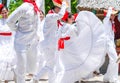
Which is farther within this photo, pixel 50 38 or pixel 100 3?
pixel 100 3

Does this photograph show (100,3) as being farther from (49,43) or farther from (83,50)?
(49,43)

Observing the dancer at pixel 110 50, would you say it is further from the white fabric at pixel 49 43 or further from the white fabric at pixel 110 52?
the white fabric at pixel 49 43

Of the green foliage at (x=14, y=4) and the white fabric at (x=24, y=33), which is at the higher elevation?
the white fabric at (x=24, y=33)

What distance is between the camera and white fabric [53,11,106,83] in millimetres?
8617

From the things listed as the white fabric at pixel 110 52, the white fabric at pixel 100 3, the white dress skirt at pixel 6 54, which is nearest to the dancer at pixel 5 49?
the white dress skirt at pixel 6 54

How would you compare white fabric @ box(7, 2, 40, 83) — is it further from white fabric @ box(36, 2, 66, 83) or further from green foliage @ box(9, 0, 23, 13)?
green foliage @ box(9, 0, 23, 13)

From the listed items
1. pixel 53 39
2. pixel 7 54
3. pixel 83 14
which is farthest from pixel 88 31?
pixel 7 54

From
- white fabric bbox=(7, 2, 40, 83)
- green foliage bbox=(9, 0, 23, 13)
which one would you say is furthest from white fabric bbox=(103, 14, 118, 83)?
green foliage bbox=(9, 0, 23, 13)

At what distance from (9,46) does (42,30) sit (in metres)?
1.31

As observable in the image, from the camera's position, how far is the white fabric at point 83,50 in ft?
28.3

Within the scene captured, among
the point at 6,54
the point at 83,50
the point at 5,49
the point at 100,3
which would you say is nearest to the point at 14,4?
the point at 100,3

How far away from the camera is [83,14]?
8.69m

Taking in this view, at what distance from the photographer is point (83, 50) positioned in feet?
29.1

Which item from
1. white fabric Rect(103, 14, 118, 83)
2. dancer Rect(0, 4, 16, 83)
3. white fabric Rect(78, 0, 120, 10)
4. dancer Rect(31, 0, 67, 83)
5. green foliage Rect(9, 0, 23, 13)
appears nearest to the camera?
dancer Rect(31, 0, 67, 83)
